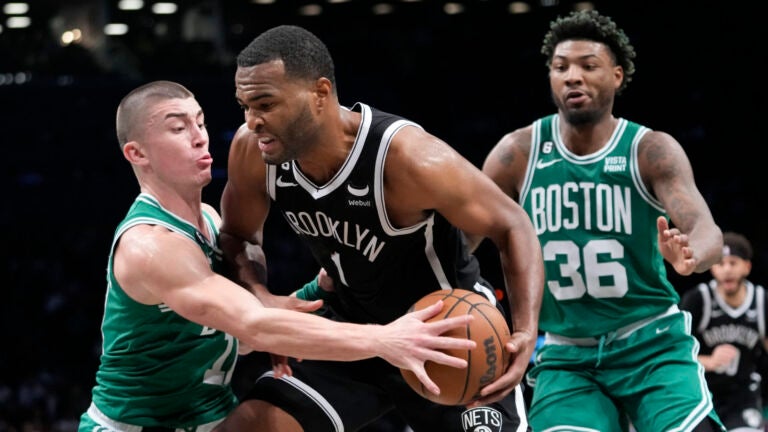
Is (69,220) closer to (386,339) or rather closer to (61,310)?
(61,310)

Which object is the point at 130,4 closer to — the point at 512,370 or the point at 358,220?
the point at 358,220

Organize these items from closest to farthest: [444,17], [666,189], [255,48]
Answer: [255,48], [666,189], [444,17]

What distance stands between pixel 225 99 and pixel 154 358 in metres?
10.0

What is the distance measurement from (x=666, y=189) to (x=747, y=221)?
34.0 feet

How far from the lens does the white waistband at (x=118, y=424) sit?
144 inches

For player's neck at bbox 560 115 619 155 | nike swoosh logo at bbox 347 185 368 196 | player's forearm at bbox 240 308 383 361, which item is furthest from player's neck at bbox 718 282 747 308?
player's forearm at bbox 240 308 383 361

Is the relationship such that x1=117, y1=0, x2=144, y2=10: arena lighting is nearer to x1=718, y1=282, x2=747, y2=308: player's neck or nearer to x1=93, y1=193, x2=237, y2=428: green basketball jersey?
x1=718, y1=282, x2=747, y2=308: player's neck

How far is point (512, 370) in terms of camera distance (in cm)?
317

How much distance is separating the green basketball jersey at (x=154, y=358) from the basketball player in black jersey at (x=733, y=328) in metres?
4.29

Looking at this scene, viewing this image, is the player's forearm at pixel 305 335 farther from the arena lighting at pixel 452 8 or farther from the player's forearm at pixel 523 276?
the arena lighting at pixel 452 8

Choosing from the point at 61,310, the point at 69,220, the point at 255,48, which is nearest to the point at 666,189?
the point at 255,48

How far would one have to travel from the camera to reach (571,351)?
4.26m

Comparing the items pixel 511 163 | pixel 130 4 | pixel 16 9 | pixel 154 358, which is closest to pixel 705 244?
pixel 511 163

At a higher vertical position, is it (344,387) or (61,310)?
(344,387)
